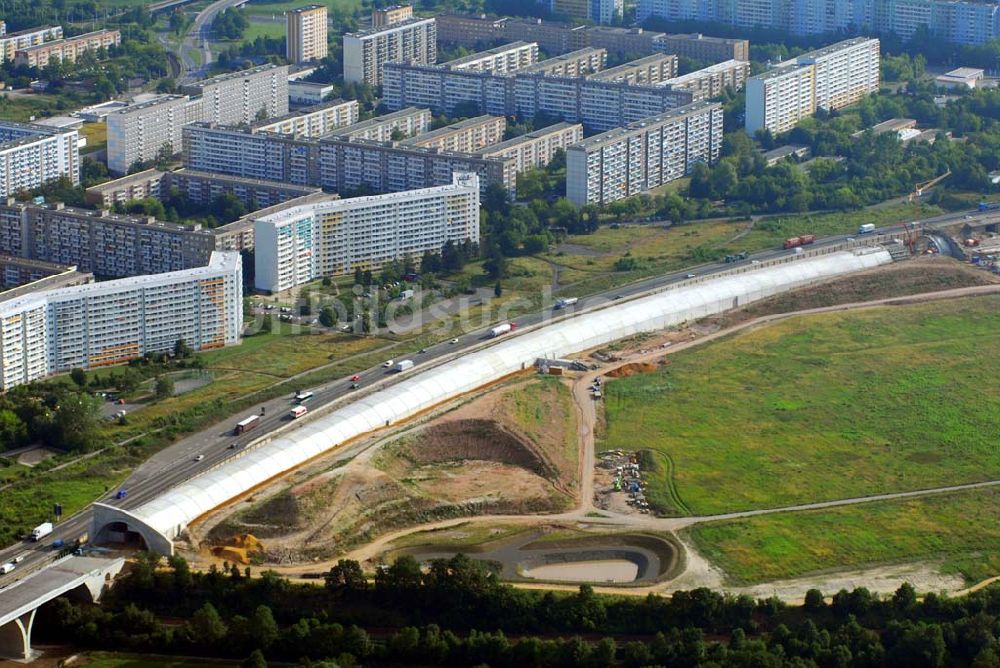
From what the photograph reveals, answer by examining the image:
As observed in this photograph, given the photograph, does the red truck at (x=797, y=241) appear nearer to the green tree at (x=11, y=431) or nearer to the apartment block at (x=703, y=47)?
the apartment block at (x=703, y=47)

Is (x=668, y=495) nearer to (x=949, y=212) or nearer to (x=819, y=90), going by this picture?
(x=949, y=212)

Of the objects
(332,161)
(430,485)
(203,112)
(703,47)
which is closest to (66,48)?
(203,112)

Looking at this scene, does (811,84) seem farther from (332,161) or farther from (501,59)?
(332,161)

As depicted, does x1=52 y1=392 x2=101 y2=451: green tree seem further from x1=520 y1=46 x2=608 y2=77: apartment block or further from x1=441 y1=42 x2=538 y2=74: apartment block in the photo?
x1=441 y1=42 x2=538 y2=74: apartment block

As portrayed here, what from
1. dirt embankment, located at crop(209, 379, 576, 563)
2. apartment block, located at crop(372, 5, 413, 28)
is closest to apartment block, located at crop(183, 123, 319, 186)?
apartment block, located at crop(372, 5, 413, 28)

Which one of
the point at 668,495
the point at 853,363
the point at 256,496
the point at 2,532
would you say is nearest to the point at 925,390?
the point at 853,363

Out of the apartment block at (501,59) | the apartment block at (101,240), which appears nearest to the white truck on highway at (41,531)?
the apartment block at (101,240)

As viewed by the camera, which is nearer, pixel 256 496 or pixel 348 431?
pixel 256 496
